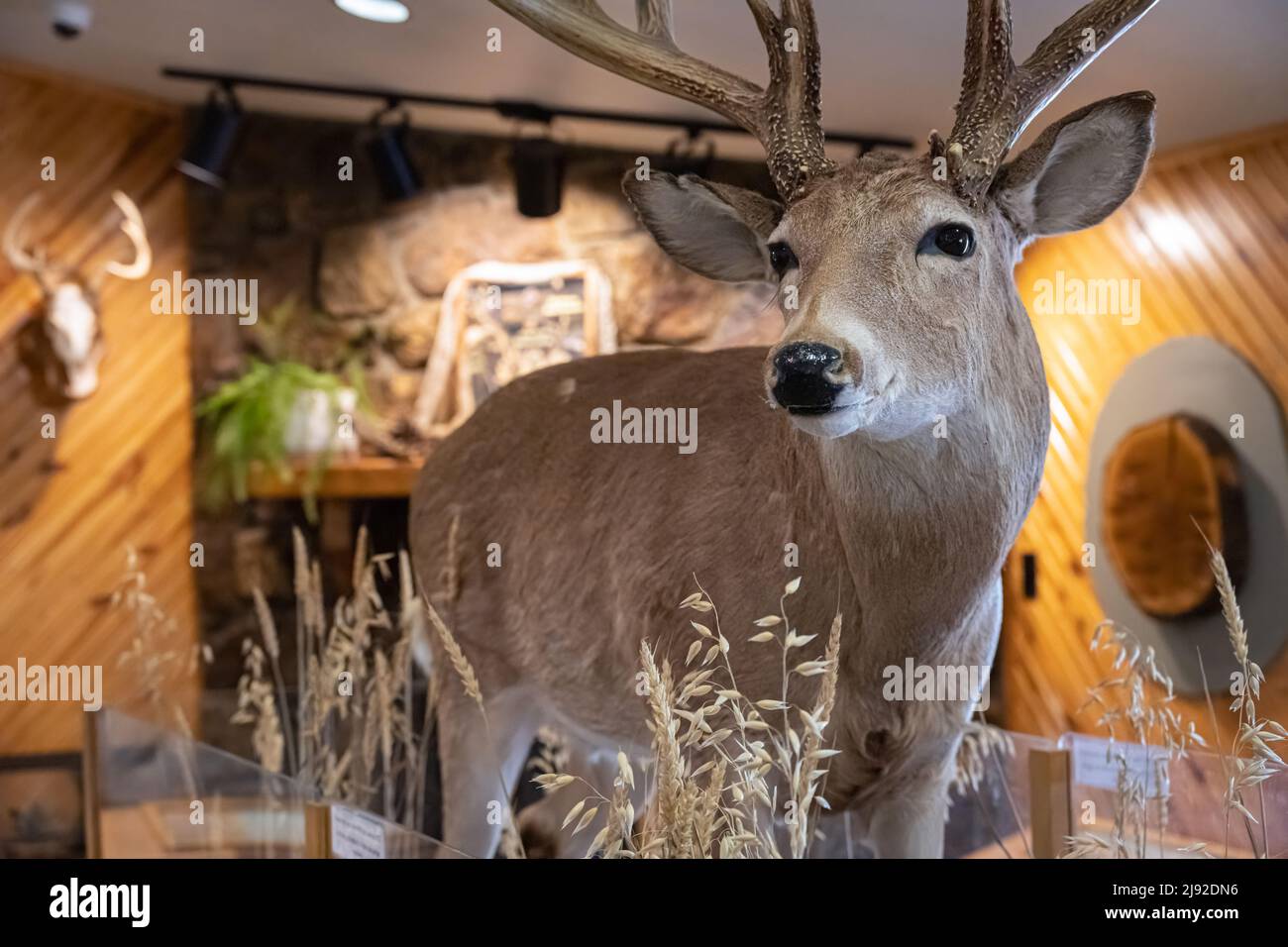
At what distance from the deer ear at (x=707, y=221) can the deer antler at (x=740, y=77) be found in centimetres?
6

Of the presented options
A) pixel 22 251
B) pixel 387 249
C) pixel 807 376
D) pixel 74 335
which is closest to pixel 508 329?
pixel 387 249

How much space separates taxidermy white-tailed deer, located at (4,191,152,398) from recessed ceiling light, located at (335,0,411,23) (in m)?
0.87

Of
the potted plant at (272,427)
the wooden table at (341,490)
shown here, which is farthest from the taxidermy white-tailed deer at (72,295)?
the wooden table at (341,490)

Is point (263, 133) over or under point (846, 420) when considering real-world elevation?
over

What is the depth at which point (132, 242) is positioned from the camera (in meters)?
2.75

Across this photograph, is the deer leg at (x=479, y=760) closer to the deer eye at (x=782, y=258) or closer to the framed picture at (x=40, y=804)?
the deer eye at (x=782, y=258)

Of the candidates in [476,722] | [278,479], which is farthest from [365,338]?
[476,722]

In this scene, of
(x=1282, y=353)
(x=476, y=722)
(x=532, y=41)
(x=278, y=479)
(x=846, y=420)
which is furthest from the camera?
(x=278, y=479)

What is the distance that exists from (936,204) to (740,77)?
9.6 inches

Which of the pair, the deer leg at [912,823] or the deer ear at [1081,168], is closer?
the deer ear at [1081,168]

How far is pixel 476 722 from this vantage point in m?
1.37

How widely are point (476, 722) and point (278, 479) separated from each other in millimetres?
1589

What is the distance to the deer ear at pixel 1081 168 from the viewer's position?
3.07ft
